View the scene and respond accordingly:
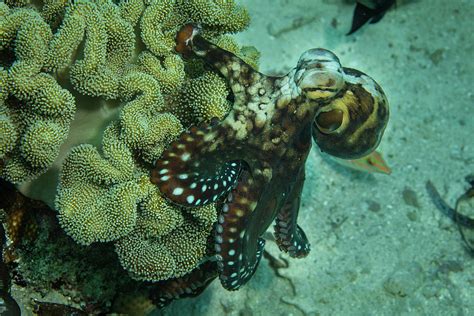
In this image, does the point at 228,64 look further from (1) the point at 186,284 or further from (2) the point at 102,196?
(1) the point at 186,284

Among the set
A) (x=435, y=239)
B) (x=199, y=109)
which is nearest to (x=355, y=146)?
(x=199, y=109)

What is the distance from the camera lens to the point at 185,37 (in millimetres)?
2484

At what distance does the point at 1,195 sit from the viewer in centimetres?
281

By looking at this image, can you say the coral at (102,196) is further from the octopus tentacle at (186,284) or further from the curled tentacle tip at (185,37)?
the octopus tentacle at (186,284)

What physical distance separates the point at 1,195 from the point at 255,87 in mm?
1676

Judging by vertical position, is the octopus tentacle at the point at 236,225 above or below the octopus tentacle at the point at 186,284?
above

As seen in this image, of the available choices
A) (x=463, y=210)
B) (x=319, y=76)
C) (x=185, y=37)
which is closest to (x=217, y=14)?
(x=185, y=37)

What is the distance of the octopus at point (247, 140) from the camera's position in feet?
7.57

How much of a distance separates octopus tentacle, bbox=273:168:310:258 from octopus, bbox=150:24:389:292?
27 centimetres

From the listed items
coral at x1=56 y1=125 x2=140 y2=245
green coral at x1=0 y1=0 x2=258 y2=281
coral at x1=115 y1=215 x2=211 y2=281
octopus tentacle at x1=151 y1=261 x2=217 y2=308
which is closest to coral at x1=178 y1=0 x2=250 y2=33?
green coral at x1=0 y1=0 x2=258 y2=281

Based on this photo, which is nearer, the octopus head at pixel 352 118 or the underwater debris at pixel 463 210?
the octopus head at pixel 352 118

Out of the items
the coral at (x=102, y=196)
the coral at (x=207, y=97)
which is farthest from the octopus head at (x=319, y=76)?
the coral at (x=102, y=196)

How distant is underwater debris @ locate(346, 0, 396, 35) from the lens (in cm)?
610

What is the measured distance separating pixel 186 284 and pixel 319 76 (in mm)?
1813
